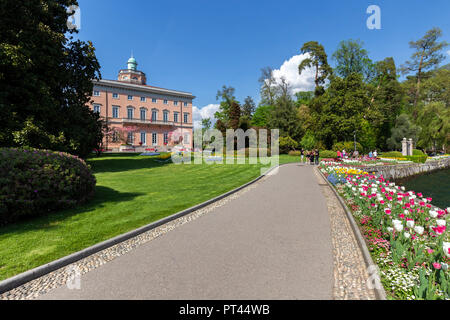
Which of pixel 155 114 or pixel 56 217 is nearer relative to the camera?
pixel 56 217

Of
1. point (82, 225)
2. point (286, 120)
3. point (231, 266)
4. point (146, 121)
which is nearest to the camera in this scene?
point (231, 266)

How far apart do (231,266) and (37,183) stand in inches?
243

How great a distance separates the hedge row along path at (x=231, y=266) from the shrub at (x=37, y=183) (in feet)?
12.9

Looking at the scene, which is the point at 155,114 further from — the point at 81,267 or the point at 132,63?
the point at 81,267

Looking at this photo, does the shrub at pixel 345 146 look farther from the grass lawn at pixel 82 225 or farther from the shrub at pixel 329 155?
the grass lawn at pixel 82 225

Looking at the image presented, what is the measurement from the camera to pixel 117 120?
51.8 metres

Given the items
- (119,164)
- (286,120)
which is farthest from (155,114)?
(119,164)

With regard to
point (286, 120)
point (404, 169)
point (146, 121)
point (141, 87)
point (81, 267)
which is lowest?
point (81, 267)

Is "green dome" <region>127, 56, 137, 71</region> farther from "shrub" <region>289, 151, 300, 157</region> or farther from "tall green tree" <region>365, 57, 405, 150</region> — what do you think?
"tall green tree" <region>365, 57, 405, 150</region>

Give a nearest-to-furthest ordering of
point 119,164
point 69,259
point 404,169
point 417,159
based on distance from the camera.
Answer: point 69,259, point 119,164, point 404,169, point 417,159

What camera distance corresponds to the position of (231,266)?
3846mm

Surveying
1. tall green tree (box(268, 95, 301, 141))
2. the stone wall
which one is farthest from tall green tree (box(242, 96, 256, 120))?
the stone wall

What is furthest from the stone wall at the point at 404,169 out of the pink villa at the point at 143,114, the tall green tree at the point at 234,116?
the pink villa at the point at 143,114

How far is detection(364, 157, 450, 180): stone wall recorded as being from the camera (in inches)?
774
